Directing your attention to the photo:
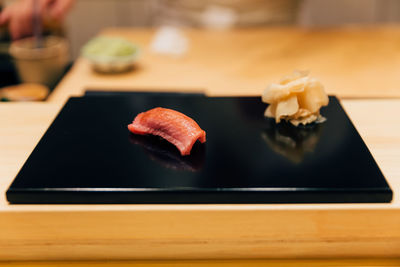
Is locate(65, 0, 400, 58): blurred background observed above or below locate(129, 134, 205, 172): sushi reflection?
below

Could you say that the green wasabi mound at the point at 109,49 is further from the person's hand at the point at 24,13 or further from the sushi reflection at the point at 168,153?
the sushi reflection at the point at 168,153

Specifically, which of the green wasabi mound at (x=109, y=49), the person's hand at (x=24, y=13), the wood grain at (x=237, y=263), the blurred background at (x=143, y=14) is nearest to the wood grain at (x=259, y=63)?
the green wasabi mound at (x=109, y=49)

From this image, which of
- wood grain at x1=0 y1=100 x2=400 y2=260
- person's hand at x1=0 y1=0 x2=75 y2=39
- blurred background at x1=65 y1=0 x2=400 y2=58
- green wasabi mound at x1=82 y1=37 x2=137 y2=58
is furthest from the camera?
blurred background at x1=65 y1=0 x2=400 y2=58

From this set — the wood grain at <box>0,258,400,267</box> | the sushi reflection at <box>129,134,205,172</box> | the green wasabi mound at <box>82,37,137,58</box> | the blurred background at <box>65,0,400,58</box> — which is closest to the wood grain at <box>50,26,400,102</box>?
the green wasabi mound at <box>82,37,137,58</box>

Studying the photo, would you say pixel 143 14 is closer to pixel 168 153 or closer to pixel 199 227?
pixel 168 153

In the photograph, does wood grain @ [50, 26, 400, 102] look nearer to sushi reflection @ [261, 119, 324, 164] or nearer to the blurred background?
sushi reflection @ [261, 119, 324, 164]

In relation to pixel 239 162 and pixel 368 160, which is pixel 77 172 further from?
pixel 368 160
